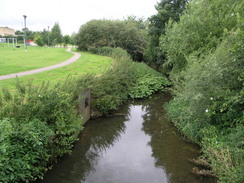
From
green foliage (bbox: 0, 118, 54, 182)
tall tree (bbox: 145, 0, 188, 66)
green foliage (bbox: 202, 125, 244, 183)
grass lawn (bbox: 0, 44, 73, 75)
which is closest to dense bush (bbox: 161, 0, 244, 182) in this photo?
green foliage (bbox: 202, 125, 244, 183)

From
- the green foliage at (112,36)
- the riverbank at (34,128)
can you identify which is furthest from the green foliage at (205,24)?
the green foliage at (112,36)

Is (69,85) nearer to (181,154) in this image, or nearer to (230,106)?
(181,154)

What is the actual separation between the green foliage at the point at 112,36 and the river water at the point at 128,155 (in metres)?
25.1

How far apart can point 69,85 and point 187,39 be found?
28.8 feet

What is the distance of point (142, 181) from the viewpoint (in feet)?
21.5

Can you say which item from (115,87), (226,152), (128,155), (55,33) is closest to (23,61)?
(115,87)

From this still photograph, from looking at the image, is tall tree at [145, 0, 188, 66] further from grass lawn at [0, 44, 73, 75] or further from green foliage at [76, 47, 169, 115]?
grass lawn at [0, 44, 73, 75]

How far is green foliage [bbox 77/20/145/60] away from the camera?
116 feet

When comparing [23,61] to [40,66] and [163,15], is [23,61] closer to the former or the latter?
[40,66]

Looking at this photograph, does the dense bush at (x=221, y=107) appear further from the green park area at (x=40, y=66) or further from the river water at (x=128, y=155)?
the green park area at (x=40, y=66)

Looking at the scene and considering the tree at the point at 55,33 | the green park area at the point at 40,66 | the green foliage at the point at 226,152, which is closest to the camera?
the green foliage at the point at 226,152

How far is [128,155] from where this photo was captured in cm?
825

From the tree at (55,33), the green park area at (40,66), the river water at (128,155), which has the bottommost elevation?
the river water at (128,155)

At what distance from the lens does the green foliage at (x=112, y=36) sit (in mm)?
35250
